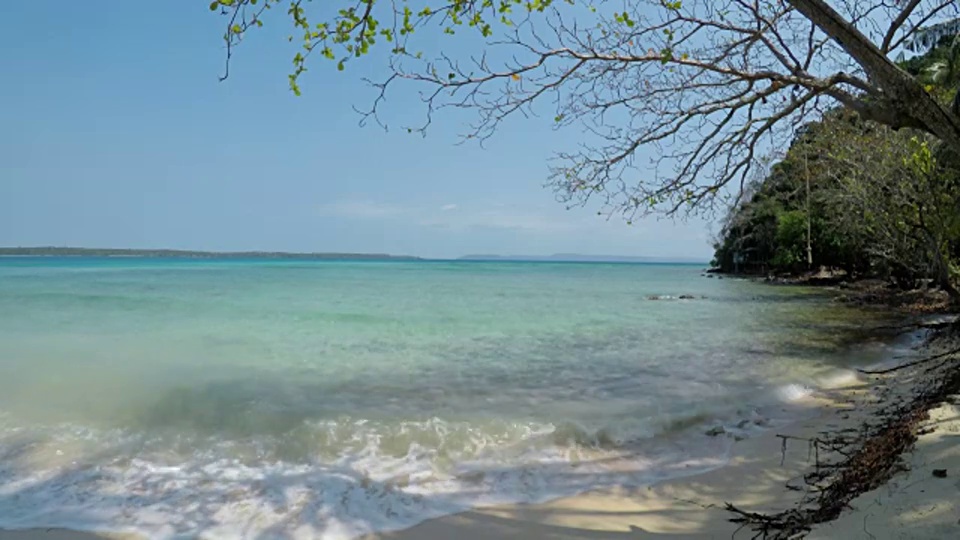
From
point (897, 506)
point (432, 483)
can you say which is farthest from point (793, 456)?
point (432, 483)

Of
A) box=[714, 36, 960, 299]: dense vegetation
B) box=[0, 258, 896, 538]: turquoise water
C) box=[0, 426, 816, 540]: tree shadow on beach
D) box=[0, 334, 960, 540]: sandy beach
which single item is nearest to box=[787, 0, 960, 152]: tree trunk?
box=[714, 36, 960, 299]: dense vegetation

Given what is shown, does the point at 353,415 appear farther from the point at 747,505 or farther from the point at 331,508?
the point at 747,505

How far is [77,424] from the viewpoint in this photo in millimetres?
6027

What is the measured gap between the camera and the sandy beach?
2633 millimetres

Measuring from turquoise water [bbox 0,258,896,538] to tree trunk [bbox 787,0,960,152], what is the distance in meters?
2.95

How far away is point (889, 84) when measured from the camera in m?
3.79

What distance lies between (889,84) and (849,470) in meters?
2.47

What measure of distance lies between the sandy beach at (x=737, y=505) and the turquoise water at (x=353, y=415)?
251 millimetres

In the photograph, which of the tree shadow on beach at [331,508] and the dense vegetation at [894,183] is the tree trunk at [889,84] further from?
the tree shadow on beach at [331,508]

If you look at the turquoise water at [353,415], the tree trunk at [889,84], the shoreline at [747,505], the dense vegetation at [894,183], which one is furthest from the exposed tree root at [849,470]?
the dense vegetation at [894,183]

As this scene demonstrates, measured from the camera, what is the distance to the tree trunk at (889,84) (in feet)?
11.7

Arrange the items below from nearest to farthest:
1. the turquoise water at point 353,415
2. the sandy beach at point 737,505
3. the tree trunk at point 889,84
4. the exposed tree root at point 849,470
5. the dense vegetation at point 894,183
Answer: the sandy beach at point 737,505, the exposed tree root at point 849,470, the tree trunk at point 889,84, the turquoise water at point 353,415, the dense vegetation at point 894,183

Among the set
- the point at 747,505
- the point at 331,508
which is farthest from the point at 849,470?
the point at 331,508

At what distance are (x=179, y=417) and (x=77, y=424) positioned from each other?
→ 0.94 metres
